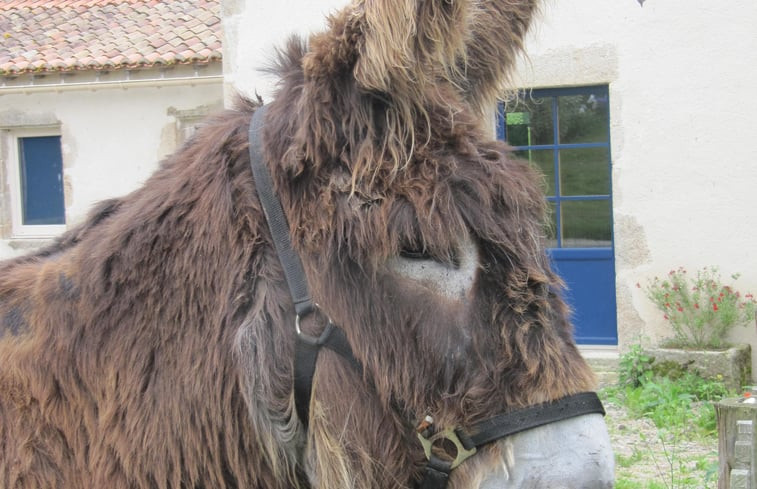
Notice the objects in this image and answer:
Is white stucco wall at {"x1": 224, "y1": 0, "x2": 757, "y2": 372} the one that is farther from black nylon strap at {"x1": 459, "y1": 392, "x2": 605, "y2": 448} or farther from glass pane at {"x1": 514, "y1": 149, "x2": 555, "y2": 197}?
black nylon strap at {"x1": 459, "y1": 392, "x2": 605, "y2": 448}

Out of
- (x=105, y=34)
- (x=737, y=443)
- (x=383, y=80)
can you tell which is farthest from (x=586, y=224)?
(x=105, y=34)

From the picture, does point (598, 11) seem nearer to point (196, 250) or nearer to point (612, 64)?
point (612, 64)

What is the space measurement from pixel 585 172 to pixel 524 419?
8030 mm

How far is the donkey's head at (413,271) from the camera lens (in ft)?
5.81

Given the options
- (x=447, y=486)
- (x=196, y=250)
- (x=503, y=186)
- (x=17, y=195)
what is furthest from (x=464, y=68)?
(x=17, y=195)

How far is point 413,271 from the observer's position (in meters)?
1.85

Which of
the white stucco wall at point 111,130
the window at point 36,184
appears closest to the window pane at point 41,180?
the window at point 36,184

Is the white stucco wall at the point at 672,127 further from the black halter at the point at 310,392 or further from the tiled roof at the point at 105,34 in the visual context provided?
the black halter at the point at 310,392

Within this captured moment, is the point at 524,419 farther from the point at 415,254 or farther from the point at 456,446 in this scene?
the point at 415,254

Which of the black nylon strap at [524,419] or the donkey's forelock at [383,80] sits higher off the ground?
the donkey's forelock at [383,80]

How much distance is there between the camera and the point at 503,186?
74.5 inches

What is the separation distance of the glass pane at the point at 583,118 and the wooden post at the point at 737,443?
5.86 meters

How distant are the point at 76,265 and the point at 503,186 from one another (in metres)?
1.09

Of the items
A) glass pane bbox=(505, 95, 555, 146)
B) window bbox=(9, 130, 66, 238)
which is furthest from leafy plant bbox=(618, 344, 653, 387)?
window bbox=(9, 130, 66, 238)
